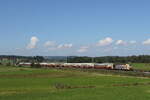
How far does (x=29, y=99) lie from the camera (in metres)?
33.5

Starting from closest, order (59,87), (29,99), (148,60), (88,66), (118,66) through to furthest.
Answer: (29,99) → (59,87) → (118,66) → (88,66) → (148,60)

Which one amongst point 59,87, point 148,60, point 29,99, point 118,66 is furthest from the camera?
point 148,60

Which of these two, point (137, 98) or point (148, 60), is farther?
point (148, 60)

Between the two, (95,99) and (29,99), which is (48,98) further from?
(95,99)

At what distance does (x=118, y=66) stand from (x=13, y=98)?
293 feet

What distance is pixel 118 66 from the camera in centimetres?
12025

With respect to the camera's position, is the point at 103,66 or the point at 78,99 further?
the point at 103,66

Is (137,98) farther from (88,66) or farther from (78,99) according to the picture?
(88,66)

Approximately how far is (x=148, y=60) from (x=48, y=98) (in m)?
169

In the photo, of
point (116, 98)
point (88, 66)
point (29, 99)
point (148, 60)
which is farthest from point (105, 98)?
point (148, 60)

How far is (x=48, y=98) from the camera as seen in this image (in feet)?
113

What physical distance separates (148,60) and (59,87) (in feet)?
505

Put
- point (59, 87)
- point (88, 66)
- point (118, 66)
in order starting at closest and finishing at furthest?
point (59, 87)
point (118, 66)
point (88, 66)

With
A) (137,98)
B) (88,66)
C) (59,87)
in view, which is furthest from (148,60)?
(137,98)
